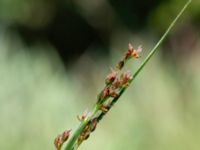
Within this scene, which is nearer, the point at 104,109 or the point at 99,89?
the point at 104,109

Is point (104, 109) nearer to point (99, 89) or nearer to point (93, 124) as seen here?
point (93, 124)

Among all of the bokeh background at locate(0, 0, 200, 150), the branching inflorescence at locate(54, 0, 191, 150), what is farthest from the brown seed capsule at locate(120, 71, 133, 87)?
the bokeh background at locate(0, 0, 200, 150)

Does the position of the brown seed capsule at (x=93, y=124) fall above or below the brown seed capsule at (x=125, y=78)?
below

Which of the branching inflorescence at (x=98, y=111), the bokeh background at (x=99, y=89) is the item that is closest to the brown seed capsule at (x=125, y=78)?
the branching inflorescence at (x=98, y=111)

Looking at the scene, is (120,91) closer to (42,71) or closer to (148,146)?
(148,146)

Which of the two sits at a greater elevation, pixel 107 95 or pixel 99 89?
pixel 107 95

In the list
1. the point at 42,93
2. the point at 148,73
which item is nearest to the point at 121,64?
the point at 42,93

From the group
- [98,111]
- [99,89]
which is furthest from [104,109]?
[99,89]

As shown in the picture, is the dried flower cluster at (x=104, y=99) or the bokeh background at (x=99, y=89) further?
the bokeh background at (x=99, y=89)

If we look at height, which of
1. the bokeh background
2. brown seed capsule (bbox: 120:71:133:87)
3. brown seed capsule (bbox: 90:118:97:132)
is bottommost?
the bokeh background

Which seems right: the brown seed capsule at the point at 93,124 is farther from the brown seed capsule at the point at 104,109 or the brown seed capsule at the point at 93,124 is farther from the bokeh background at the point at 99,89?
the bokeh background at the point at 99,89

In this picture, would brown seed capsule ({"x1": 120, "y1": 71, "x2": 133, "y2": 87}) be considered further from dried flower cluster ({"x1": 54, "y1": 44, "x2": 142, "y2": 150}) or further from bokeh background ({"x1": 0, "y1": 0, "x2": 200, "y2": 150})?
bokeh background ({"x1": 0, "y1": 0, "x2": 200, "y2": 150})
